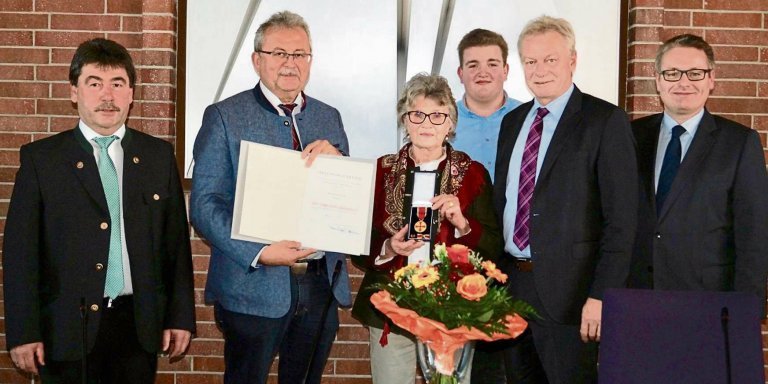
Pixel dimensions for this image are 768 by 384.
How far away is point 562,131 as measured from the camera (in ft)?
9.67

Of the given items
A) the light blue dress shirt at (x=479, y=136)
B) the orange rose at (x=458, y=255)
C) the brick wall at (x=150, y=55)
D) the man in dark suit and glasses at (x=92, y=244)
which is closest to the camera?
the orange rose at (x=458, y=255)

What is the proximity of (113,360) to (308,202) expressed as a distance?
2.88 ft

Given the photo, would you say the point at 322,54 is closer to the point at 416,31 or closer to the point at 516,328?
the point at 416,31

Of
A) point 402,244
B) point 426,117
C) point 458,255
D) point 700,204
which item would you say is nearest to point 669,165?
point 700,204

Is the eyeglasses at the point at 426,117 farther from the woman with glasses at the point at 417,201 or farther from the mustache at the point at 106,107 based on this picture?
the mustache at the point at 106,107

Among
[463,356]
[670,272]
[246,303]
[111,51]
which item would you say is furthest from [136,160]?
[670,272]

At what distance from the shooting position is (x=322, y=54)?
4.02 m

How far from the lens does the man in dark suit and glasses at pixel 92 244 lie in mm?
2678

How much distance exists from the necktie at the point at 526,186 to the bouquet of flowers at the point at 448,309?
0.77 m

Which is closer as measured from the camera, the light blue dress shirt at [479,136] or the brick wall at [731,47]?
the light blue dress shirt at [479,136]

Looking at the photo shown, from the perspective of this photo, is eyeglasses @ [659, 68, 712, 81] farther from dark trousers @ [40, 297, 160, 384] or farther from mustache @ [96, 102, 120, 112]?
dark trousers @ [40, 297, 160, 384]

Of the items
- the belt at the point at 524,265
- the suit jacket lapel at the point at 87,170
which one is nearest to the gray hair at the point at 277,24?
the suit jacket lapel at the point at 87,170

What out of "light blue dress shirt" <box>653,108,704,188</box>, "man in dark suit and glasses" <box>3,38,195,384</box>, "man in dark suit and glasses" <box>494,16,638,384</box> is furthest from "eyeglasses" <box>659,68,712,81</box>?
"man in dark suit and glasses" <box>3,38,195,384</box>

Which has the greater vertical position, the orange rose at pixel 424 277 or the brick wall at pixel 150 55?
the brick wall at pixel 150 55
